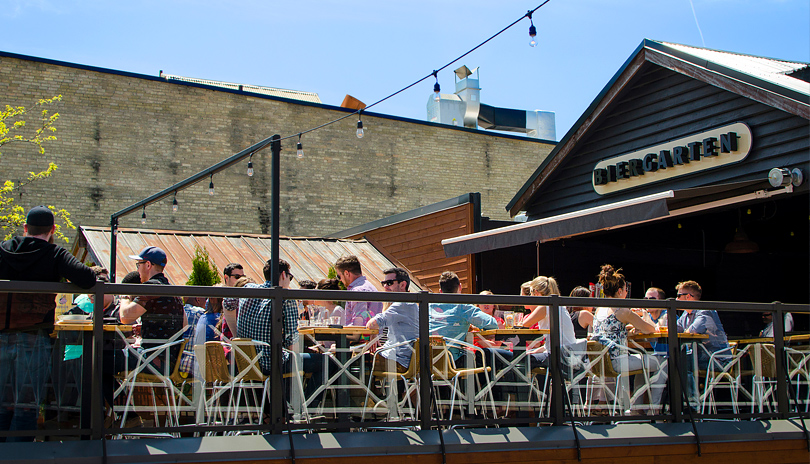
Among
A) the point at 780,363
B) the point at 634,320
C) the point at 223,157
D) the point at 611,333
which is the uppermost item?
the point at 223,157

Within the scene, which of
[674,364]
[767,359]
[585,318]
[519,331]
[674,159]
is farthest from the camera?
[674,159]

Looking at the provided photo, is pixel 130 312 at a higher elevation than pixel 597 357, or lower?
higher

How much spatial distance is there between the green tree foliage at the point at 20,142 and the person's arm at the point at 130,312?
14727 mm

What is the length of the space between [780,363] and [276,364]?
4.44 metres

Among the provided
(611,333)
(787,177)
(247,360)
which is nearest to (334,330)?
(247,360)

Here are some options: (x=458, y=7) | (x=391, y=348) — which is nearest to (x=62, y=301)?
(x=391, y=348)

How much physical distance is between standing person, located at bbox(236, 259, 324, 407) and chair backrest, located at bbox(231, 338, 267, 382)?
3cm

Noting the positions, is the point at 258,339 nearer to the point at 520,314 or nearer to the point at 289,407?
the point at 289,407

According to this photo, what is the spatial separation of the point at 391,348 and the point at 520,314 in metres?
1.01

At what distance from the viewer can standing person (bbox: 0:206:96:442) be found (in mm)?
4219

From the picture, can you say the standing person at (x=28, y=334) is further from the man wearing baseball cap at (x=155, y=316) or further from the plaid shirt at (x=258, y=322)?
the plaid shirt at (x=258, y=322)

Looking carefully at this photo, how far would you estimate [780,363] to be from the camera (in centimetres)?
641

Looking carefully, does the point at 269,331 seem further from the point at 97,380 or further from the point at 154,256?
the point at 154,256

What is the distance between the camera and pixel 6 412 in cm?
422
